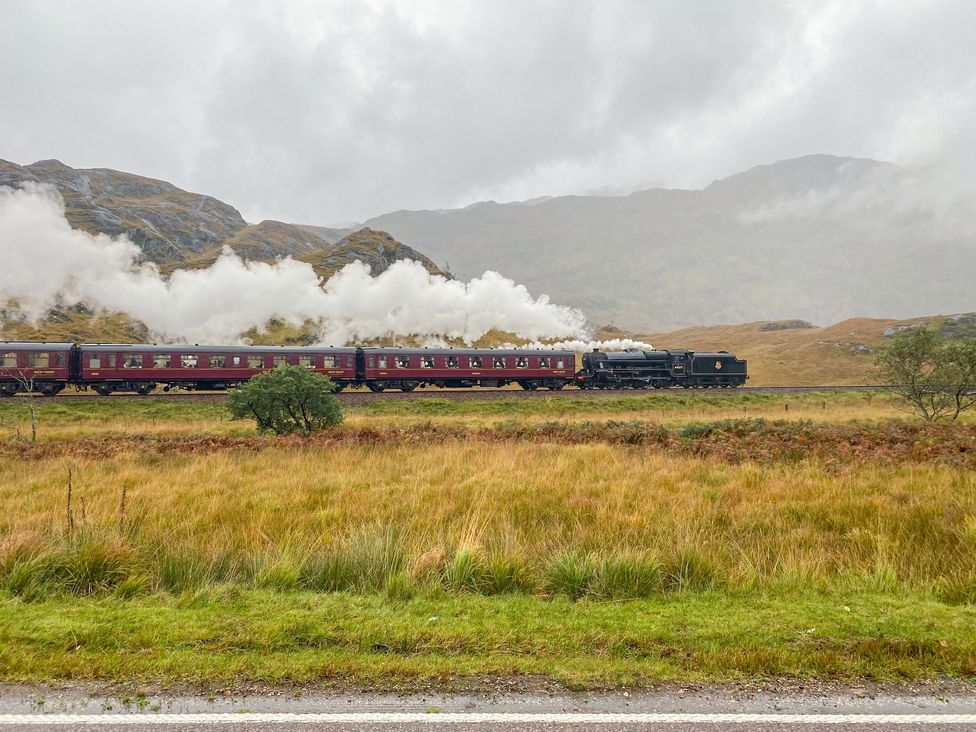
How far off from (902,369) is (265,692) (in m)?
33.2

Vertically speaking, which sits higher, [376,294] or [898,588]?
[376,294]

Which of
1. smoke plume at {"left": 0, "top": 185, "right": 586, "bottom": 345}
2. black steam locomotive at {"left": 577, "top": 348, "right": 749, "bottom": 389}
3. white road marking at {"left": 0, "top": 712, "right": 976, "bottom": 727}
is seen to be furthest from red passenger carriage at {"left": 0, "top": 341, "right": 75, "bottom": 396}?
white road marking at {"left": 0, "top": 712, "right": 976, "bottom": 727}

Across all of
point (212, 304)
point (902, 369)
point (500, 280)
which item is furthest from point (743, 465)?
point (212, 304)

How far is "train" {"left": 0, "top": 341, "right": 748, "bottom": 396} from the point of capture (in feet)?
112

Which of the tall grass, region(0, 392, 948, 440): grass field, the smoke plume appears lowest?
region(0, 392, 948, 440): grass field

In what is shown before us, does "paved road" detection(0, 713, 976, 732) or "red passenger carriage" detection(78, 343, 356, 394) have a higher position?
"red passenger carriage" detection(78, 343, 356, 394)

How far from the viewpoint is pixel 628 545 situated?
7656 millimetres

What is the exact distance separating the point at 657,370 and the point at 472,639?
42.8 meters

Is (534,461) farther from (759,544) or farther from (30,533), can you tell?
(30,533)

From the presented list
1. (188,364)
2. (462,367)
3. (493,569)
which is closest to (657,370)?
(462,367)

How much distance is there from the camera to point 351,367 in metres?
39.1

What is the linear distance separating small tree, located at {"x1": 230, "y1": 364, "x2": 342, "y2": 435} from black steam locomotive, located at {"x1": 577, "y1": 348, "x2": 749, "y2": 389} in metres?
26.3

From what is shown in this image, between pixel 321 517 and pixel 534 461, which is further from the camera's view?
pixel 534 461

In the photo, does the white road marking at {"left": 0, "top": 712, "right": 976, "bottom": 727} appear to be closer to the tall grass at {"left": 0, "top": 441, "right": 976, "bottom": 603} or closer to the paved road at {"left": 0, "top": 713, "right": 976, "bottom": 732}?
the paved road at {"left": 0, "top": 713, "right": 976, "bottom": 732}
